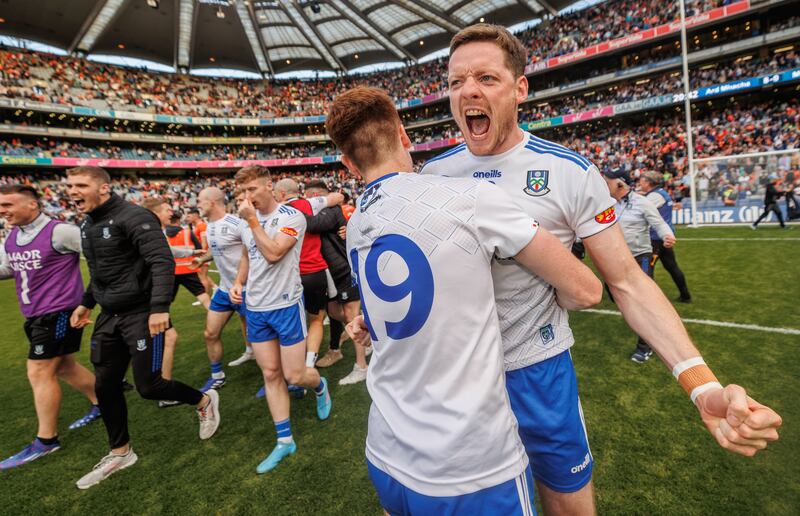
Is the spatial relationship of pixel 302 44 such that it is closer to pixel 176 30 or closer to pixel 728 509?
pixel 176 30

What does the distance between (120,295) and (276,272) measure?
1.26 metres

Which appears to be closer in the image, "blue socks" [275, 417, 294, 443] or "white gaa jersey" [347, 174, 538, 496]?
"white gaa jersey" [347, 174, 538, 496]

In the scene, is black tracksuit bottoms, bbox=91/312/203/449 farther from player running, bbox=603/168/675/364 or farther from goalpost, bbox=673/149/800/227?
goalpost, bbox=673/149/800/227

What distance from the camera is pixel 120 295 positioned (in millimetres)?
3139

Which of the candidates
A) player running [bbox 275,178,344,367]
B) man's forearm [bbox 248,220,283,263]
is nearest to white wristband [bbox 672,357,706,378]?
man's forearm [bbox 248,220,283,263]

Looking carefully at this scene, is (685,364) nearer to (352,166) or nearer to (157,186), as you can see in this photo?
(352,166)

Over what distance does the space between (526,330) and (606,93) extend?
38.3 metres

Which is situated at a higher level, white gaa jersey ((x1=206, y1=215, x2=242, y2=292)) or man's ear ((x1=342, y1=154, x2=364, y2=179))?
man's ear ((x1=342, y1=154, x2=364, y2=179))

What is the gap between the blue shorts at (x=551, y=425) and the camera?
1550 mm

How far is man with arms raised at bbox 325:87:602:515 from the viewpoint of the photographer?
1.10 m

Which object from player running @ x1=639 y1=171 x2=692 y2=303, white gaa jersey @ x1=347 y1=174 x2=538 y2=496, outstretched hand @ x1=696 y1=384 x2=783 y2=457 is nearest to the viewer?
outstretched hand @ x1=696 y1=384 x2=783 y2=457

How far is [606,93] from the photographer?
107 ft

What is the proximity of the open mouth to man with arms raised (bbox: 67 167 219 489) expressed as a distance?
9.09ft

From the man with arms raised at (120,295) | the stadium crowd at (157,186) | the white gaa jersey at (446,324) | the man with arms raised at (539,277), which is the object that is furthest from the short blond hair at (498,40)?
the stadium crowd at (157,186)
